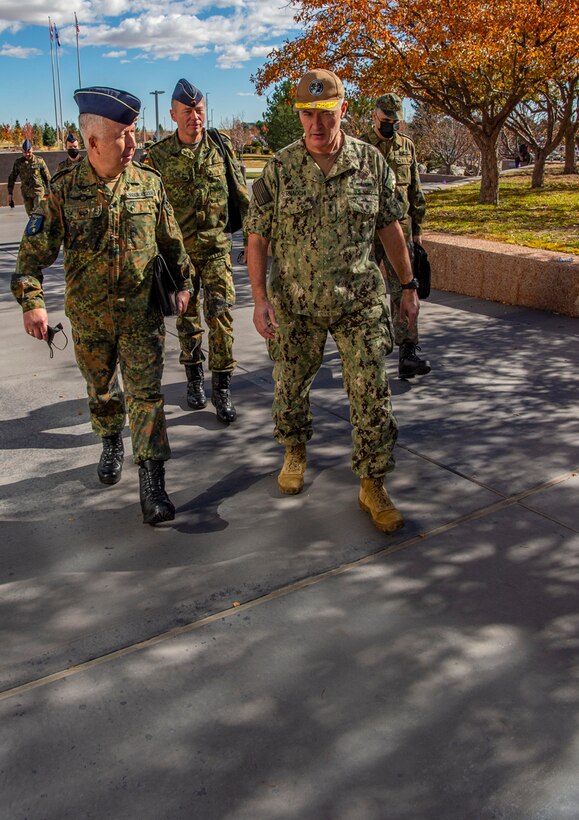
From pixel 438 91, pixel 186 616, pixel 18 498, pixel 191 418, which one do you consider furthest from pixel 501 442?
pixel 438 91

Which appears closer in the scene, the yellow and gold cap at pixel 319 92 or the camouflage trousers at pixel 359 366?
the yellow and gold cap at pixel 319 92

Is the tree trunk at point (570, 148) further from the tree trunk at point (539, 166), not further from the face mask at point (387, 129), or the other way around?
the face mask at point (387, 129)

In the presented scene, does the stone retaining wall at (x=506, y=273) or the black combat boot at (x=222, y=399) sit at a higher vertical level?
the stone retaining wall at (x=506, y=273)

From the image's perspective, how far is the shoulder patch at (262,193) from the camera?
373 cm

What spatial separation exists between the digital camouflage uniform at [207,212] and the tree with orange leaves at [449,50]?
31.4 feet

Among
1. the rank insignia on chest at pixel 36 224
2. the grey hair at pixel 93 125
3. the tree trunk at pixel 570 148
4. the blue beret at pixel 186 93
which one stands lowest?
the rank insignia on chest at pixel 36 224

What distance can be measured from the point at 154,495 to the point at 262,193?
1497mm

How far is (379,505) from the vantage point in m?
3.79

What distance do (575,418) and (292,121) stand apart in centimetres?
6405

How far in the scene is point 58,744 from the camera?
98.0 inches

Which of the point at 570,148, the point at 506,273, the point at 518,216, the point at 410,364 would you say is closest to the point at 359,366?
the point at 410,364

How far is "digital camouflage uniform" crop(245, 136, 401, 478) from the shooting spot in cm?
360

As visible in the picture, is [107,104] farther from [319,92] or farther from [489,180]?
[489,180]

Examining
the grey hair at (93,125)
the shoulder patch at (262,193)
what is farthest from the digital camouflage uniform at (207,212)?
the grey hair at (93,125)
